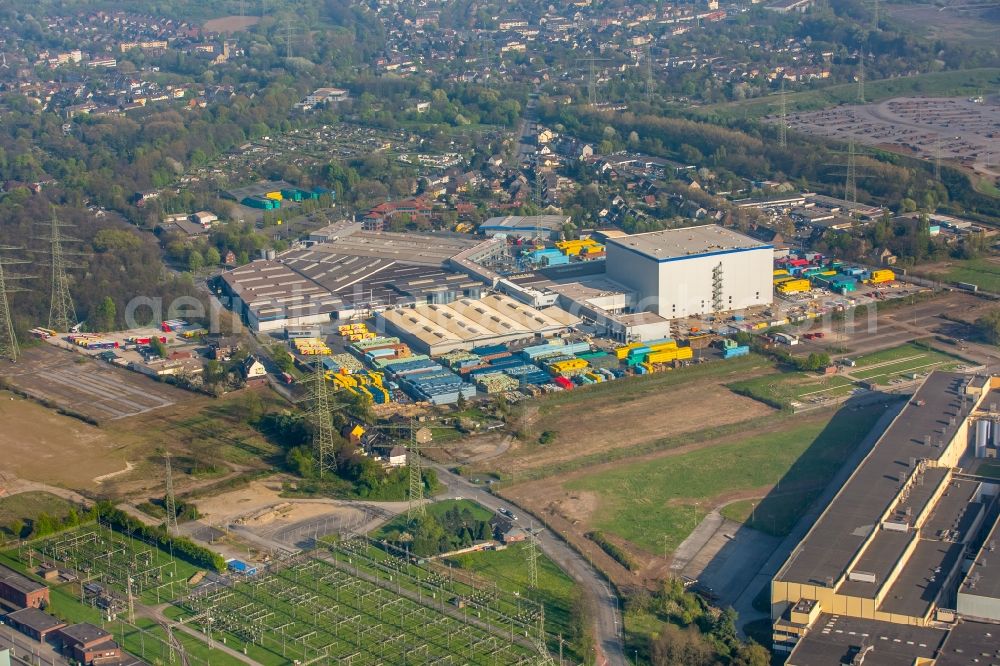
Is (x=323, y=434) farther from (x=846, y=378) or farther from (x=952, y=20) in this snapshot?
(x=952, y=20)

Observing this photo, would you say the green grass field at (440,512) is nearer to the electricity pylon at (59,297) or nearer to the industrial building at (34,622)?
the industrial building at (34,622)

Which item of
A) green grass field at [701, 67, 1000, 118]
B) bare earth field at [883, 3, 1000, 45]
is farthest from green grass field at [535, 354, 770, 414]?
bare earth field at [883, 3, 1000, 45]

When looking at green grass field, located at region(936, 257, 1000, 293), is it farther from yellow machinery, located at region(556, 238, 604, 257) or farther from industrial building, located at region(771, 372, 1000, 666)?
industrial building, located at region(771, 372, 1000, 666)

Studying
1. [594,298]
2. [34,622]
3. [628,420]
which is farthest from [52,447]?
[594,298]

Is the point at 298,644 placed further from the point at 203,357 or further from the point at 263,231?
the point at 263,231

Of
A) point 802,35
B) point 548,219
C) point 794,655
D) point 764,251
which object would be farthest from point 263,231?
point 802,35
